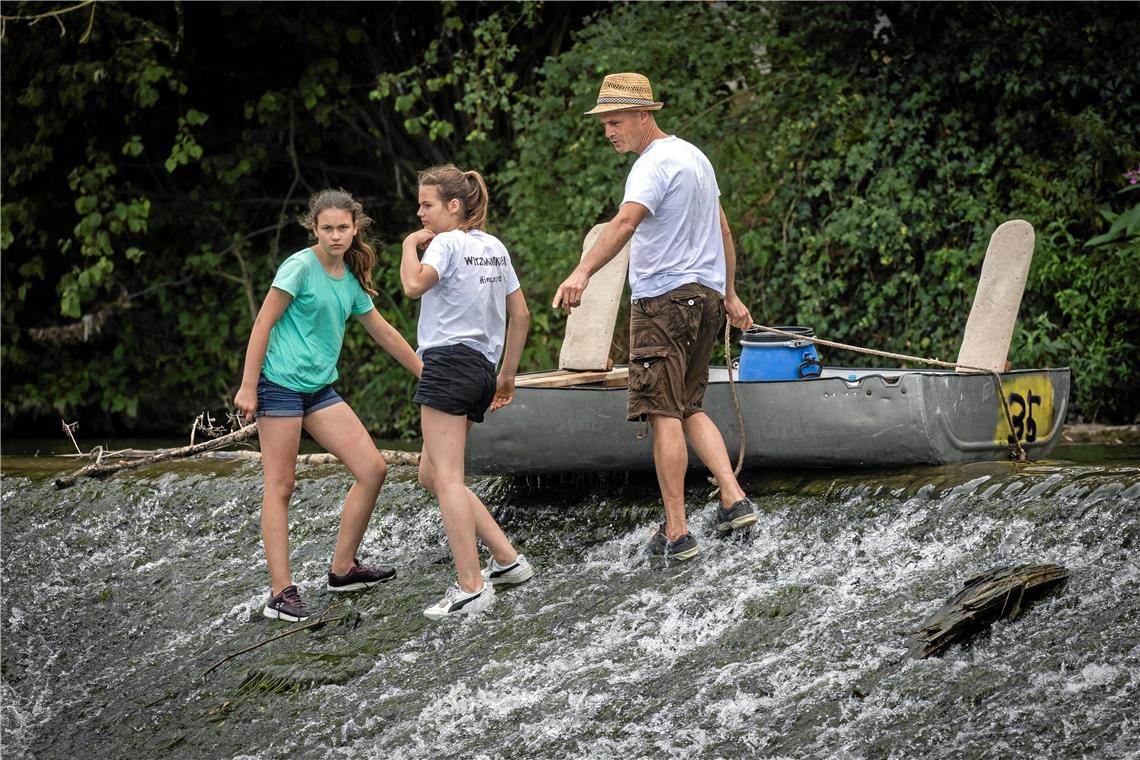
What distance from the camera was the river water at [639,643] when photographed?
15.3 feet

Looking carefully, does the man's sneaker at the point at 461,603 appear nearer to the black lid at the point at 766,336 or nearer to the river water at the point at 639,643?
the river water at the point at 639,643

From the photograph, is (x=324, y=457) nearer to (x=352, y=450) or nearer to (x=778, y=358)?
(x=352, y=450)

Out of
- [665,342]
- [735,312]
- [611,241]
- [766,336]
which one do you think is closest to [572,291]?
[611,241]

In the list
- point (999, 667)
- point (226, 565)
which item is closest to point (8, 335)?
point (226, 565)

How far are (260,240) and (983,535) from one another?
10105 mm

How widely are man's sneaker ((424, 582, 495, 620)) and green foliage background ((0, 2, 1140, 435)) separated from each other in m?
4.98

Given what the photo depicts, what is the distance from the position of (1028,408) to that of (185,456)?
4.60 metres

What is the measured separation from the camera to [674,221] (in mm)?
5707

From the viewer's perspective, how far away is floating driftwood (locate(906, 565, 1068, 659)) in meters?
4.91

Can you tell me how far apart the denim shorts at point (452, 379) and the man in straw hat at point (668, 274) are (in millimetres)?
414

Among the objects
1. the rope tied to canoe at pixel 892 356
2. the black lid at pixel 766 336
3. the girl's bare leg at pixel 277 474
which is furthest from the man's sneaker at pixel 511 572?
the black lid at pixel 766 336

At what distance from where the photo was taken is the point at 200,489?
826 centimetres

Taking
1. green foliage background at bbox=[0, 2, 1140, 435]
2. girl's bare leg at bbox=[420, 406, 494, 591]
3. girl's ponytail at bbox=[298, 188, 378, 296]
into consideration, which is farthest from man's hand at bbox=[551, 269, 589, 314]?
green foliage background at bbox=[0, 2, 1140, 435]

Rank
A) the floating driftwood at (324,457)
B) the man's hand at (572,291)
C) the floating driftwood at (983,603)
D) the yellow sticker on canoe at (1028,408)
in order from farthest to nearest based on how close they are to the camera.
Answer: the floating driftwood at (324,457)
the yellow sticker on canoe at (1028,408)
the man's hand at (572,291)
the floating driftwood at (983,603)
